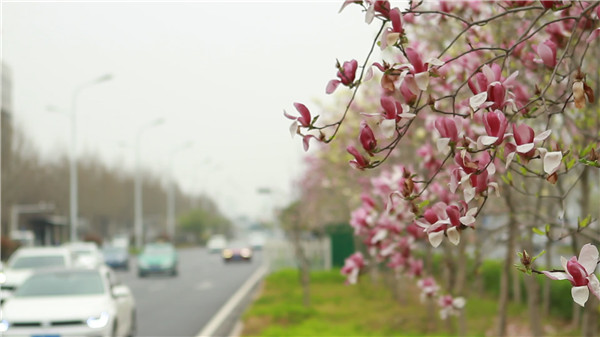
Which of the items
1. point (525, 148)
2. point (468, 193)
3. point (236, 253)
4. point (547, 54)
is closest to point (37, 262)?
point (547, 54)

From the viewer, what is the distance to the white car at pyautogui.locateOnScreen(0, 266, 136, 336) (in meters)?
11.0

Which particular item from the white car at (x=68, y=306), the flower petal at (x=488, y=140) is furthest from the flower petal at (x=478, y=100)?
the white car at (x=68, y=306)

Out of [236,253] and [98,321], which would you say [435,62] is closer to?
[98,321]

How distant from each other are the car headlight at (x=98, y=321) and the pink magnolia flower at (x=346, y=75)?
897 centimetres

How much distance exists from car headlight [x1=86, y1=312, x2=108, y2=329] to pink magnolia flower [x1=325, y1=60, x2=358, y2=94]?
8967 millimetres

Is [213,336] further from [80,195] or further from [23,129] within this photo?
[80,195]

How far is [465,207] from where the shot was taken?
2.76m

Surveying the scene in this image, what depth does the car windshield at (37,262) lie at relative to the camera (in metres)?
20.1

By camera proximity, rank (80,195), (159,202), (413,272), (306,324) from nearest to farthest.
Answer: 1. (413,272)
2. (306,324)
3. (80,195)
4. (159,202)

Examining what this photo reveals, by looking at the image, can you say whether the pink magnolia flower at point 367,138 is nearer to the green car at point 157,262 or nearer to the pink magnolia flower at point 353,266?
the pink magnolia flower at point 353,266

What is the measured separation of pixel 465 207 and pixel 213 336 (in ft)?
31.9

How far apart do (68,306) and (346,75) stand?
9343 mm

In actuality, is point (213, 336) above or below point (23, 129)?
below

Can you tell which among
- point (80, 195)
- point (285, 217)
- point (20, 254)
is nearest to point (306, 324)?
point (20, 254)
